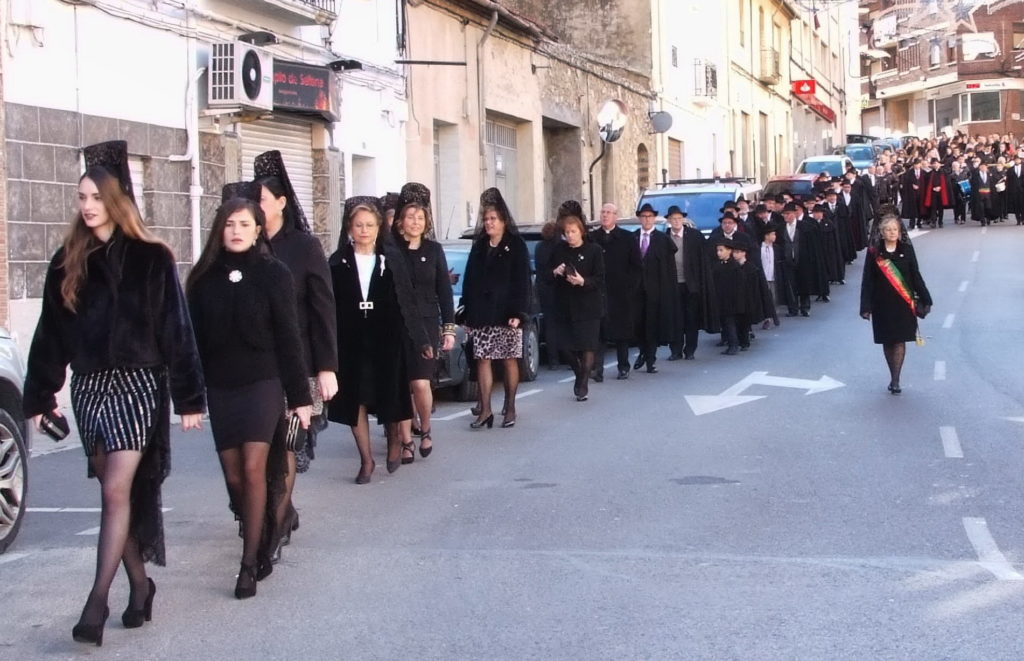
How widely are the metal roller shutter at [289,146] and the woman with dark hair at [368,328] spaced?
9171mm

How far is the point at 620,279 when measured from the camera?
15430 millimetres

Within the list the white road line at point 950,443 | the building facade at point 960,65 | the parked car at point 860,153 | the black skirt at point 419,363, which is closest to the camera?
the black skirt at point 419,363

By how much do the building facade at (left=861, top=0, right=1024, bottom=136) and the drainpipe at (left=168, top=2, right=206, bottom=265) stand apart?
2327 inches

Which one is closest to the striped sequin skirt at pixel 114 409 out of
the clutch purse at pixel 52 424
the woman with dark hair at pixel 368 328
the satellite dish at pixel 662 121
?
the clutch purse at pixel 52 424

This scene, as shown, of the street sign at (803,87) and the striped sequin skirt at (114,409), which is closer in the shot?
the striped sequin skirt at (114,409)

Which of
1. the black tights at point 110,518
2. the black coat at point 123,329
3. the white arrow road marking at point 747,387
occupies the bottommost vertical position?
the white arrow road marking at point 747,387

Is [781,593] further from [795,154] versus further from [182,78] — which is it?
[795,154]

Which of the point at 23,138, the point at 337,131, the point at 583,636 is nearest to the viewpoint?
the point at 583,636

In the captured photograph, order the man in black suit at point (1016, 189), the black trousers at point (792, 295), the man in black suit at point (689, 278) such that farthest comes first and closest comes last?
the man in black suit at point (1016, 189) → the black trousers at point (792, 295) → the man in black suit at point (689, 278)

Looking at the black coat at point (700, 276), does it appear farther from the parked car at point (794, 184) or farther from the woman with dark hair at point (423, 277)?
the parked car at point (794, 184)

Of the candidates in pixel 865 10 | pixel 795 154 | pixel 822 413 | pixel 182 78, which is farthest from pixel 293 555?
pixel 865 10

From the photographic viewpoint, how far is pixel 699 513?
27.1 feet

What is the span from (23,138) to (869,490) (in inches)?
329

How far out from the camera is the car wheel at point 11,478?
7473 millimetres
